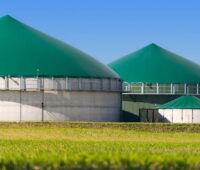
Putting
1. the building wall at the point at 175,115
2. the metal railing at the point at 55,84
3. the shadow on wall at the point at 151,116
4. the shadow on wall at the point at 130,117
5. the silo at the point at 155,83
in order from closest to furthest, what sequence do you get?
the metal railing at the point at 55,84 < the building wall at the point at 175,115 < the shadow on wall at the point at 151,116 < the shadow on wall at the point at 130,117 < the silo at the point at 155,83

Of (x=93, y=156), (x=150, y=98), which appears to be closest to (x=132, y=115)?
(x=150, y=98)

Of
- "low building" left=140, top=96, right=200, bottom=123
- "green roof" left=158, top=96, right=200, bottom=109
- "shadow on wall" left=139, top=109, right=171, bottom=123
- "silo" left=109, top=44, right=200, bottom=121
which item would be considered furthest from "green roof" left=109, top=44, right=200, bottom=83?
"green roof" left=158, top=96, right=200, bottom=109

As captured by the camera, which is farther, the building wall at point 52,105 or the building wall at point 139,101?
the building wall at point 139,101

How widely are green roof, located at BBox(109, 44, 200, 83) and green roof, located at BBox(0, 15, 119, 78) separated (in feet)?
50.0

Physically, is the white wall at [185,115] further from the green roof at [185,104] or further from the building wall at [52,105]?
the building wall at [52,105]

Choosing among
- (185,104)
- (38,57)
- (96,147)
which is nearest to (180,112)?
(185,104)

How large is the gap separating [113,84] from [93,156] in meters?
58.7

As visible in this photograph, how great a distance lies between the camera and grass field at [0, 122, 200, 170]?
19125 mm

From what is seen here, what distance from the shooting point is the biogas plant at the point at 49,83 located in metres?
71.4

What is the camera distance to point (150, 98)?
93.4 meters

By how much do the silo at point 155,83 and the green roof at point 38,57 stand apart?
14.3 metres

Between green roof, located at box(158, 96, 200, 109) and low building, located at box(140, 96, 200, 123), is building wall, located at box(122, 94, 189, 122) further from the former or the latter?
green roof, located at box(158, 96, 200, 109)

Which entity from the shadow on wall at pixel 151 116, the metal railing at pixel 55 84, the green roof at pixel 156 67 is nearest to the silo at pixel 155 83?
the green roof at pixel 156 67

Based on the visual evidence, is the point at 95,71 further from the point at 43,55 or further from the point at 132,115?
the point at 132,115
